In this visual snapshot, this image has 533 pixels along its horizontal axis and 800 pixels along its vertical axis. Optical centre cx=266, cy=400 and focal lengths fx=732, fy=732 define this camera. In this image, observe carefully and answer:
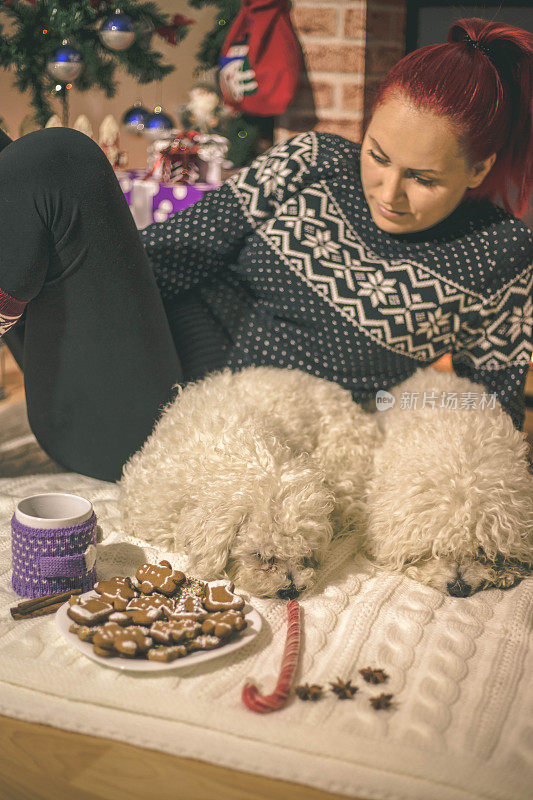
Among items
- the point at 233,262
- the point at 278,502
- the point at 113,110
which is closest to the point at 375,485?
the point at 278,502

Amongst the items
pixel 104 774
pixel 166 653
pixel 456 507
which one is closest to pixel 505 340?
pixel 456 507

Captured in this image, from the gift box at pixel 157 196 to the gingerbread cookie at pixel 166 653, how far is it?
63.5 inches

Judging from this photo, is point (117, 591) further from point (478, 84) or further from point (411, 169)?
point (478, 84)

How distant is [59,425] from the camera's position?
1.30 meters

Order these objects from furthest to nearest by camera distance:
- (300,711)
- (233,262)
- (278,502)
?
(233,262) < (278,502) < (300,711)

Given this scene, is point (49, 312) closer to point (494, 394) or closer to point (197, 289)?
point (197, 289)

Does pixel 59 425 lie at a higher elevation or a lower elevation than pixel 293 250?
lower

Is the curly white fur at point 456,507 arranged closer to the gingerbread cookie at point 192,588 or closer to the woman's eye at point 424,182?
the gingerbread cookie at point 192,588

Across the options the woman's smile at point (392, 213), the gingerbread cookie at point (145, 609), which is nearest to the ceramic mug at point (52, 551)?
the gingerbread cookie at point (145, 609)

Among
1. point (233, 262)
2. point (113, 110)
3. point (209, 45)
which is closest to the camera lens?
point (233, 262)

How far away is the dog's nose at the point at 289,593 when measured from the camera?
1.02m

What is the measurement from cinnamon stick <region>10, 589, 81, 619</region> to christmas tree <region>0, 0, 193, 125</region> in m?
1.89

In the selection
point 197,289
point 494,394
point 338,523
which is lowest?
point 338,523

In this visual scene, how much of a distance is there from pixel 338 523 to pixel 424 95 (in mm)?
707
